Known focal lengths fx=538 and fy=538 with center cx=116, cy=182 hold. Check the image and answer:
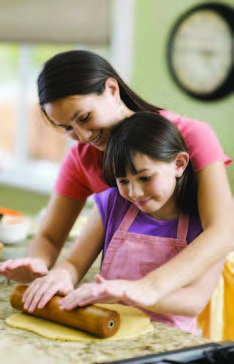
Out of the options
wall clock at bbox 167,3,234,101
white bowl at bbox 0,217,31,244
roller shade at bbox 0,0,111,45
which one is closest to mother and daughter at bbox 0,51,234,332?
white bowl at bbox 0,217,31,244

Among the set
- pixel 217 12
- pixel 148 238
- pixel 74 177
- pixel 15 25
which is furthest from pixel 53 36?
pixel 148 238

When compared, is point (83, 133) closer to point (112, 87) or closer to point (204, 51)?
point (112, 87)

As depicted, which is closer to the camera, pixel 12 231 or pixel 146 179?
pixel 146 179

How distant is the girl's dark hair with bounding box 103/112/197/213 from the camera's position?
134cm

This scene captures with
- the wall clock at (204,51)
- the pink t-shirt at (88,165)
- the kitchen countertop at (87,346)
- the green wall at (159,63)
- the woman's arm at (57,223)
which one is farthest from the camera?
the green wall at (159,63)

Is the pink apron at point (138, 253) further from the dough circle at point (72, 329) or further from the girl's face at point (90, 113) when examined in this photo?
the girl's face at point (90, 113)

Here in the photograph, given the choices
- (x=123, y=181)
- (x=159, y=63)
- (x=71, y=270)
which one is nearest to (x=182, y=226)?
(x=123, y=181)

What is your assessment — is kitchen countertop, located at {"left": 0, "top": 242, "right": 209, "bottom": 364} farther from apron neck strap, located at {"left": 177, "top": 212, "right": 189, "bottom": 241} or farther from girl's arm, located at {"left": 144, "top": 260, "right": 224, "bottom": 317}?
apron neck strap, located at {"left": 177, "top": 212, "right": 189, "bottom": 241}

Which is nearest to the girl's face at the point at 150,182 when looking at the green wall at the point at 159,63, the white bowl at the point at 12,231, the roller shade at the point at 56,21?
the white bowl at the point at 12,231

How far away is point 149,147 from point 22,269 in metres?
0.46

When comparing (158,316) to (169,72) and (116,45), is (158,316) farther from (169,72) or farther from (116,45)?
(116,45)

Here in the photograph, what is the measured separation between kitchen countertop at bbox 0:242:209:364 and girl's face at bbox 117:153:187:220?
314mm

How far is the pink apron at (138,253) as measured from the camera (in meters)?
1.43

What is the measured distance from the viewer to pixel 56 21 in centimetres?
417
